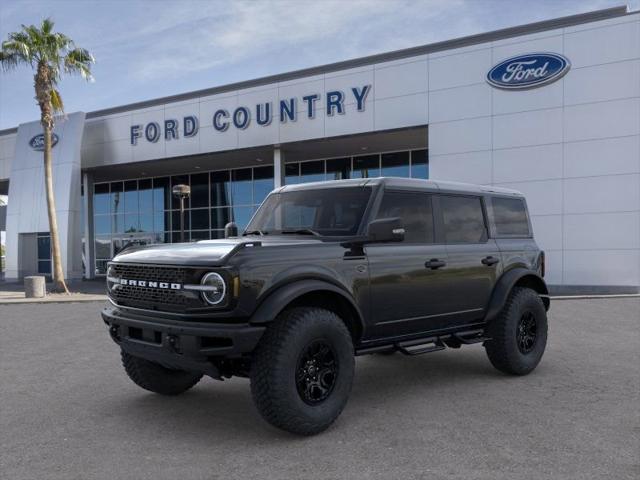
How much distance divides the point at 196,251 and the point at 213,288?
42 centimetres

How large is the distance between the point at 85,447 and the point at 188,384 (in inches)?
57.5

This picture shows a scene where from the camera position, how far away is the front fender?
153 inches

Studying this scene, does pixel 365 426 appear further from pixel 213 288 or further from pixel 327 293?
pixel 213 288

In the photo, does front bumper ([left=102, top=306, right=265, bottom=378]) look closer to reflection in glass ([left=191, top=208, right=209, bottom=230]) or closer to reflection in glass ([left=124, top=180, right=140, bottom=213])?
reflection in glass ([left=191, top=208, right=209, bottom=230])

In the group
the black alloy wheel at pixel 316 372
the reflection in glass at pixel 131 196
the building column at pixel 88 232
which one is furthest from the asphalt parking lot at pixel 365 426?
the reflection in glass at pixel 131 196

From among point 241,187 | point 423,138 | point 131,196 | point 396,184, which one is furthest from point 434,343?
point 131,196

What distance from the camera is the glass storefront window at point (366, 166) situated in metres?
23.7

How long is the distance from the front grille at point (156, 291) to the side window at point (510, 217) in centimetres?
357

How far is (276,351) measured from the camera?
391 cm

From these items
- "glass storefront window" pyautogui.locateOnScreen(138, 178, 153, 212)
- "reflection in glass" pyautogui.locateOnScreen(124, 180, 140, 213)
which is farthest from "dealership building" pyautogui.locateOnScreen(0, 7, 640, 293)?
"reflection in glass" pyautogui.locateOnScreen(124, 180, 140, 213)

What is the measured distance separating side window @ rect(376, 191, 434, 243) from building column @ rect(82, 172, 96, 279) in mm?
26955

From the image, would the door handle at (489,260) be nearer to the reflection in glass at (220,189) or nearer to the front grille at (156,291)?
the front grille at (156,291)

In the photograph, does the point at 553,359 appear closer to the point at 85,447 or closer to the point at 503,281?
the point at 503,281

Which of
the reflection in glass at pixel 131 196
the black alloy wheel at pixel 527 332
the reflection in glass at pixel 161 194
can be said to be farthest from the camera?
the reflection in glass at pixel 131 196
